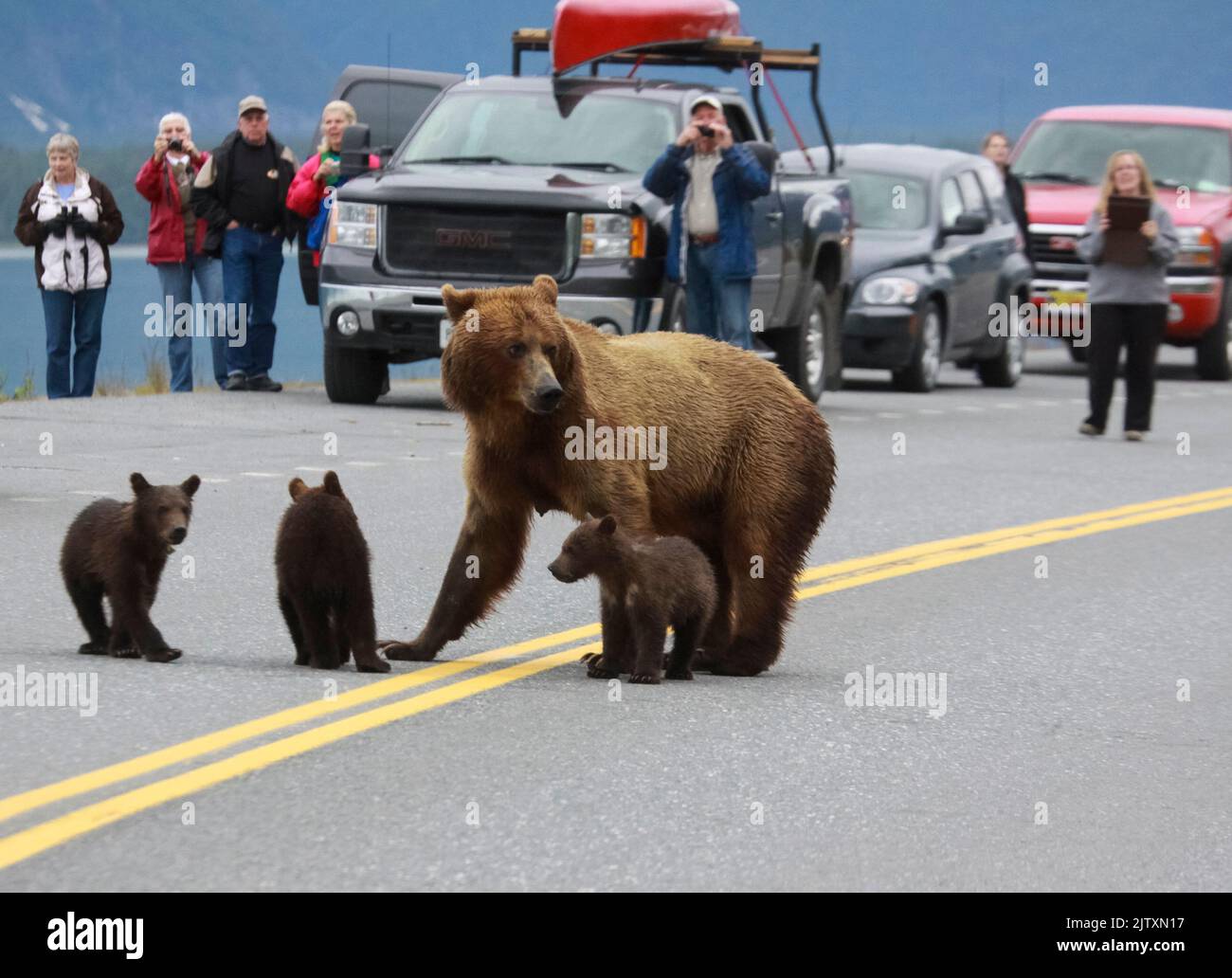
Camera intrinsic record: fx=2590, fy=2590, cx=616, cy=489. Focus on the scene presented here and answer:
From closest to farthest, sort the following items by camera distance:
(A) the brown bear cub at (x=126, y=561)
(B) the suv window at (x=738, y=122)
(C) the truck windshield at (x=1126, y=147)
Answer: (A) the brown bear cub at (x=126, y=561) → (B) the suv window at (x=738, y=122) → (C) the truck windshield at (x=1126, y=147)

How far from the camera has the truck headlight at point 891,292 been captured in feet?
76.3

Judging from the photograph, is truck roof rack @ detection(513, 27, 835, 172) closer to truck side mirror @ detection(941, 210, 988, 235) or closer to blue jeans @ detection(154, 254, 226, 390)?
truck side mirror @ detection(941, 210, 988, 235)

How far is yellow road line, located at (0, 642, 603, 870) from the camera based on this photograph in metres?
5.92

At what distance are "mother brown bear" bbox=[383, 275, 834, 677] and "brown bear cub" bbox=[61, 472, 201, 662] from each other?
834mm

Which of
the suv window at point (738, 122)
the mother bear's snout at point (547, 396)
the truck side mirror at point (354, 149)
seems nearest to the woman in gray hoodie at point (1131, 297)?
the suv window at point (738, 122)

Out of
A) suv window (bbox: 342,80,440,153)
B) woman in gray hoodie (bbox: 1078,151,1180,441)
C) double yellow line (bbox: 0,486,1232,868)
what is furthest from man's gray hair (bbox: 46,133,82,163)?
double yellow line (bbox: 0,486,1232,868)

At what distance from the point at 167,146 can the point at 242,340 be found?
5.48 feet

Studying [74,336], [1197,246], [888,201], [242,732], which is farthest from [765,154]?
[242,732]

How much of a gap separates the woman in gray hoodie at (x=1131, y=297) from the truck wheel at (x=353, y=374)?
212 inches

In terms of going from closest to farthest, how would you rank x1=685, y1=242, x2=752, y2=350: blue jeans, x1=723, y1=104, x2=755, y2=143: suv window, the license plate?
x1=685, y1=242, x2=752, y2=350: blue jeans
x1=723, y1=104, x2=755, y2=143: suv window
the license plate

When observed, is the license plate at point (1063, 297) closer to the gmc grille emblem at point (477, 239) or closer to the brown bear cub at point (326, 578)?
the gmc grille emblem at point (477, 239)

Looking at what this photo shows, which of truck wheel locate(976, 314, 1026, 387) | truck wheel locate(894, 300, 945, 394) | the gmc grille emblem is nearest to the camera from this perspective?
the gmc grille emblem

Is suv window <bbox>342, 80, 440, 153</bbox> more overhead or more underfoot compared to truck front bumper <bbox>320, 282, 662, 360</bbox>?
more overhead

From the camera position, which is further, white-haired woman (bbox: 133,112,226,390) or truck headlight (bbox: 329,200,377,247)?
white-haired woman (bbox: 133,112,226,390)
